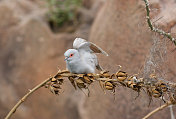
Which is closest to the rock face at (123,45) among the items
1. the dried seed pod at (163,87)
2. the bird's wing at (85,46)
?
the bird's wing at (85,46)

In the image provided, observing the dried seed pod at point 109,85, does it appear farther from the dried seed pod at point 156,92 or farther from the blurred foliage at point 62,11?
the blurred foliage at point 62,11

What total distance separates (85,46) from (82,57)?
23mm

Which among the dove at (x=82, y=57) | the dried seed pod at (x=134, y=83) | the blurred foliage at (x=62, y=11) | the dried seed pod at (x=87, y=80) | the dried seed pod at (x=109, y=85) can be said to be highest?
the blurred foliage at (x=62, y=11)

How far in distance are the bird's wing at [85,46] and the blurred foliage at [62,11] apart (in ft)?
3.27

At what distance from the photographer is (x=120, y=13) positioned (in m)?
0.94

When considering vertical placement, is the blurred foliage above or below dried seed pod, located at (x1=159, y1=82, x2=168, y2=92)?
above

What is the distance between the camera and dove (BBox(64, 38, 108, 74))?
0.48m

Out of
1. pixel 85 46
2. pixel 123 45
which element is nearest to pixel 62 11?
pixel 123 45

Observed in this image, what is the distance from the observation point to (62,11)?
152cm

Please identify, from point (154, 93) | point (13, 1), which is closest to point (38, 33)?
point (13, 1)

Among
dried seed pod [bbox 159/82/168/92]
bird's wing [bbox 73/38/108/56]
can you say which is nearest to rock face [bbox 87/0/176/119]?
bird's wing [bbox 73/38/108/56]

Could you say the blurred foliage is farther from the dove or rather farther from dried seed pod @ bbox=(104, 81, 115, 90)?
dried seed pod @ bbox=(104, 81, 115, 90)

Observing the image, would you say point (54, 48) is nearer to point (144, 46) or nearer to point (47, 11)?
point (47, 11)

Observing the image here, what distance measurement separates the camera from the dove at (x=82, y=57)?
48 centimetres
